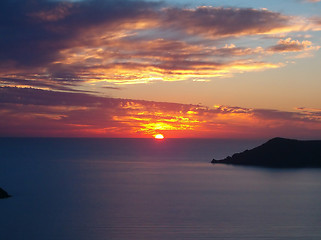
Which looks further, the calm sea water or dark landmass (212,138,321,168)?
dark landmass (212,138,321,168)

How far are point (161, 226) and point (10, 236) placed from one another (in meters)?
13.5

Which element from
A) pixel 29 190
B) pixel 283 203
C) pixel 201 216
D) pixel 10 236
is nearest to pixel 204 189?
pixel 283 203

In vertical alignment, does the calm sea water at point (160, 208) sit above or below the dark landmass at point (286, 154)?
below

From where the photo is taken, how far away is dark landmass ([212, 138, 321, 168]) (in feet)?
345

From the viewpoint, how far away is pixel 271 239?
119 ft

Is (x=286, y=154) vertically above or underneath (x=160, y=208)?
above

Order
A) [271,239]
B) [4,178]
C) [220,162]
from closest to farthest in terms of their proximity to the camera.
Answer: [271,239] → [4,178] → [220,162]

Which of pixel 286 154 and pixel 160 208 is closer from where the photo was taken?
pixel 160 208

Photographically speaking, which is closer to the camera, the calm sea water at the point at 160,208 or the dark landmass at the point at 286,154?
the calm sea water at the point at 160,208

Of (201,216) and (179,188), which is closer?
(201,216)

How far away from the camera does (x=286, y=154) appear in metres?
107

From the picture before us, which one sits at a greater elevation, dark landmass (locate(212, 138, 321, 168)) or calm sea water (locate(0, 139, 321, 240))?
dark landmass (locate(212, 138, 321, 168))

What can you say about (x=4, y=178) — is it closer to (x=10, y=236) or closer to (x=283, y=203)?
(x=10, y=236)

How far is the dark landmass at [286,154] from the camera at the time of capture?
4136 inches
